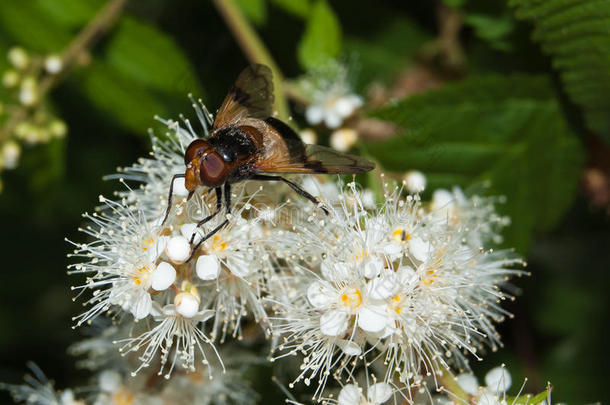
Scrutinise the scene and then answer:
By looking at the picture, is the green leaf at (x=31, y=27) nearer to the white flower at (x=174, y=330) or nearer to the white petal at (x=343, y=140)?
the white petal at (x=343, y=140)

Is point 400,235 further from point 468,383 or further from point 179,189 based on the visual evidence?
point 179,189

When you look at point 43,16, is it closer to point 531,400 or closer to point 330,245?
point 330,245

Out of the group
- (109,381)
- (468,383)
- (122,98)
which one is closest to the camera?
(468,383)

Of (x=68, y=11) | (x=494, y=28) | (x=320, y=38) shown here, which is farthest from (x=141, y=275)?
(x=494, y=28)

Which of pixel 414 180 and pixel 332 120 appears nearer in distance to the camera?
pixel 414 180

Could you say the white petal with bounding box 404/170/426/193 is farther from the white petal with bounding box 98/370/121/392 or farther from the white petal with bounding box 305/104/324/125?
the white petal with bounding box 98/370/121/392
